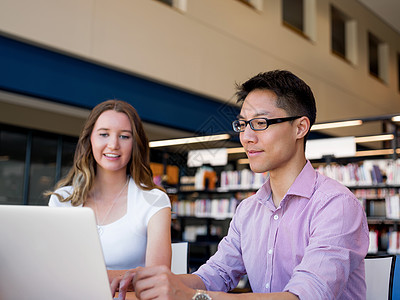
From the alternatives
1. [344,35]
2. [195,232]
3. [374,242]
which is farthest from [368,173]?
[344,35]

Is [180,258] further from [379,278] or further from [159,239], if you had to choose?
[379,278]

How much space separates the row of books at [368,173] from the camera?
566 cm

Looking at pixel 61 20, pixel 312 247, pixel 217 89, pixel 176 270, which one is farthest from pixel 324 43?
pixel 312 247

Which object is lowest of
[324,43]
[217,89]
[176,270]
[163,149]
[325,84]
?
[176,270]

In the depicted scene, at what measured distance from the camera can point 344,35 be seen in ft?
36.1

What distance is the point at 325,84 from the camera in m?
9.77

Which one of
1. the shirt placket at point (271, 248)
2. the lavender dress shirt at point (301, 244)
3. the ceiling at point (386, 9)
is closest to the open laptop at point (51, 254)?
the lavender dress shirt at point (301, 244)

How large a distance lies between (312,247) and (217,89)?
638 cm

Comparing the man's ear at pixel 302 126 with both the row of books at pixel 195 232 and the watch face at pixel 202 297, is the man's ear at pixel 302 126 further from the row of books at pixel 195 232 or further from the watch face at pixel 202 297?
the row of books at pixel 195 232

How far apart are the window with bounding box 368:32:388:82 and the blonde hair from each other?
11.1 metres

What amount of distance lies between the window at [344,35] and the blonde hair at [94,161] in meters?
9.47

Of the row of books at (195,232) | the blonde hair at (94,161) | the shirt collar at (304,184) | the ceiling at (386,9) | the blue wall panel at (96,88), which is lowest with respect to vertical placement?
the row of books at (195,232)

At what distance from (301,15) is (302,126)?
8895 millimetres

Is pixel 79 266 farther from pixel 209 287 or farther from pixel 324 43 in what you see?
pixel 324 43
